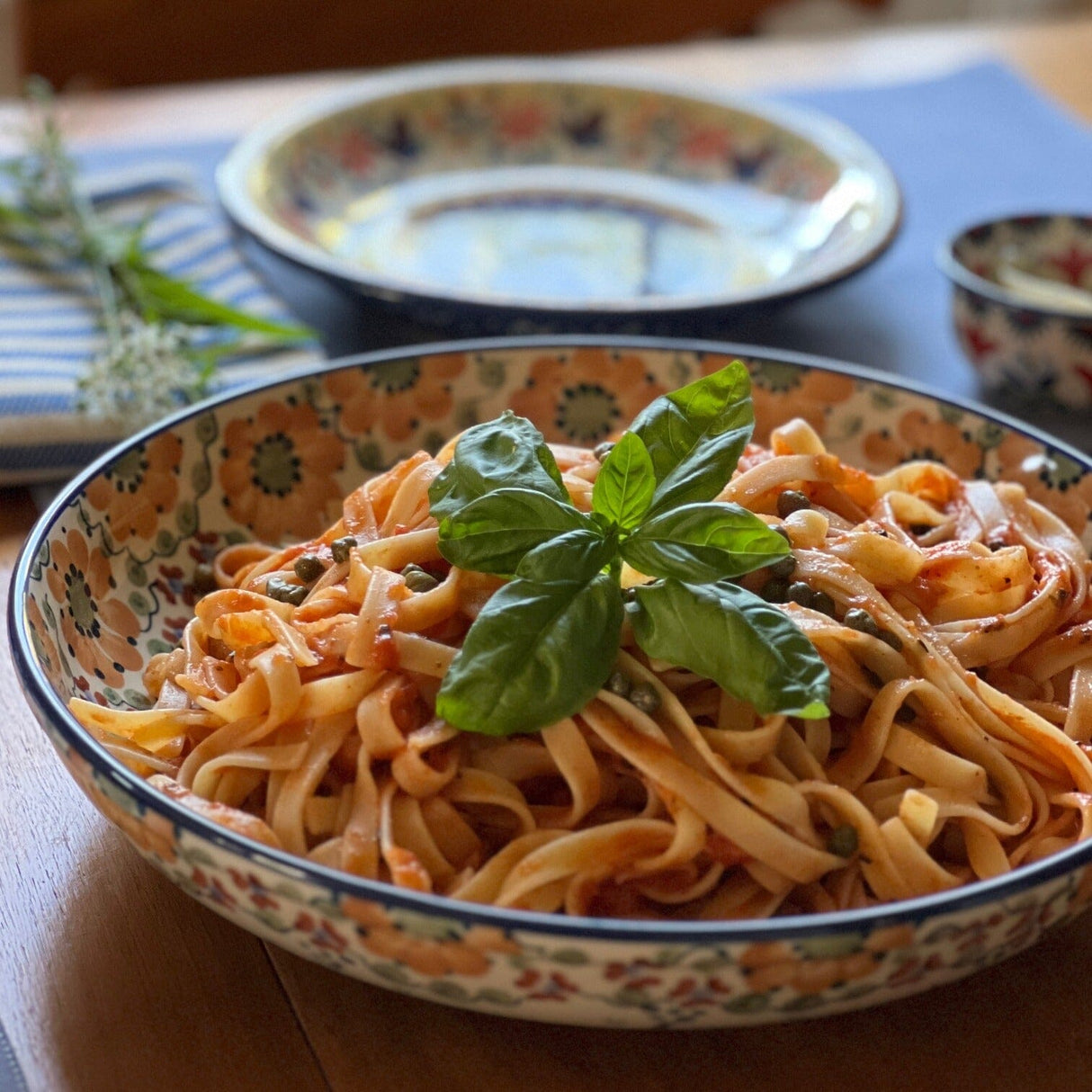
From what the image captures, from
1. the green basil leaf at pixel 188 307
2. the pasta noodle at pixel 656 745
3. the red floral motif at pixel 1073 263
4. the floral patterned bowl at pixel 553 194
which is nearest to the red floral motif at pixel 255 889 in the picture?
the pasta noodle at pixel 656 745

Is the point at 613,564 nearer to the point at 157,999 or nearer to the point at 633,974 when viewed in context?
the point at 633,974

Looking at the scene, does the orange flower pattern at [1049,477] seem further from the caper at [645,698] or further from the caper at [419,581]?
the caper at [419,581]

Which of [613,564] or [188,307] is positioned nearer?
[613,564]

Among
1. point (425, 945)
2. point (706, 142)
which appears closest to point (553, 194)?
point (706, 142)

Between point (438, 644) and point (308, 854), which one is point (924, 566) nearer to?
point (438, 644)

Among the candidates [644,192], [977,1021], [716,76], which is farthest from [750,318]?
[716,76]

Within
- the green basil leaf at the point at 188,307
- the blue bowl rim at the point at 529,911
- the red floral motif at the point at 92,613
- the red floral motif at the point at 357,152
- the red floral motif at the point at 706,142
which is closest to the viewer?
the blue bowl rim at the point at 529,911
